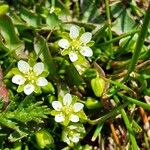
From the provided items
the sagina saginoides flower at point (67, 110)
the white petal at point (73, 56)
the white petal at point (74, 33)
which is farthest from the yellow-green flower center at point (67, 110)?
the white petal at point (74, 33)

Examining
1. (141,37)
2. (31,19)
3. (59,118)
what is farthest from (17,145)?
(141,37)

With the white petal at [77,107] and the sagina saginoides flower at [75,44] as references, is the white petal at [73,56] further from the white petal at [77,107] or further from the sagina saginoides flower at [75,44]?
the white petal at [77,107]

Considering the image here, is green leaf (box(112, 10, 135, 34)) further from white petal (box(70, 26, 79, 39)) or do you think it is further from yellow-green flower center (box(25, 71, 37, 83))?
yellow-green flower center (box(25, 71, 37, 83))

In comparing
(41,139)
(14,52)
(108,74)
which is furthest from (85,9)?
(41,139)

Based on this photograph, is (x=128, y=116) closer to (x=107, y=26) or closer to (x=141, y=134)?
(x=141, y=134)

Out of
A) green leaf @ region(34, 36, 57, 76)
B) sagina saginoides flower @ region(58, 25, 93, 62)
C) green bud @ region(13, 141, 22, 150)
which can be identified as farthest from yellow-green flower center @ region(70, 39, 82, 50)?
green bud @ region(13, 141, 22, 150)

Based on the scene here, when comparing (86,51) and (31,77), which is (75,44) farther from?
(31,77)

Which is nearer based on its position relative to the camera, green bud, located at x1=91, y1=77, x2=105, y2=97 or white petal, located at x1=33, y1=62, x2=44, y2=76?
white petal, located at x1=33, y1=62, x2=44, y2=76
